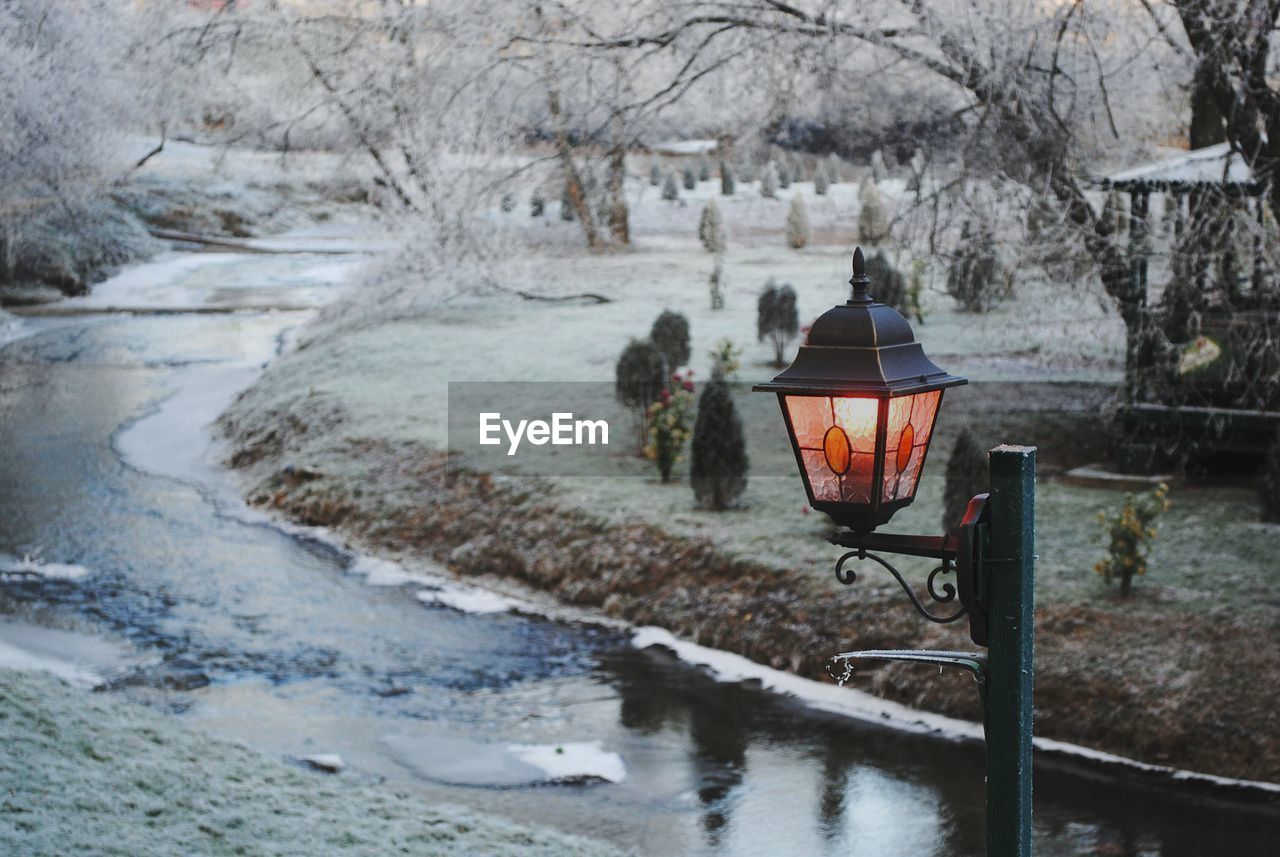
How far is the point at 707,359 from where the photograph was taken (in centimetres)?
1625

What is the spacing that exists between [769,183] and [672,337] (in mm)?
11283

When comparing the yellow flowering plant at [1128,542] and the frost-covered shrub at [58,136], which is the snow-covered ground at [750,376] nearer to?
the yellow flowering plant at [1128,542]

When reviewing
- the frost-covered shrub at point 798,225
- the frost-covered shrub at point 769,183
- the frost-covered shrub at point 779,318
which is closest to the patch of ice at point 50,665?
the frost-covered shrub at point 779,318

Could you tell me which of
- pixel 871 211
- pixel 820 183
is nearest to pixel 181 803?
pixel 871 211

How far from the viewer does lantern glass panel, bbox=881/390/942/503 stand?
8.60ft

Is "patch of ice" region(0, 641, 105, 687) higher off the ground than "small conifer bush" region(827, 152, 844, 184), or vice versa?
"small conifer bush" region(827, 152, 844, 184)

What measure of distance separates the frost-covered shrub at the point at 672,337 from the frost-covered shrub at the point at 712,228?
799cm

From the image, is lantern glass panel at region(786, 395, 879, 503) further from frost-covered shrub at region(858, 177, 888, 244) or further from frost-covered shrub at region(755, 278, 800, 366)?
frost-covered shrub at region(858, 177, 888, 244)

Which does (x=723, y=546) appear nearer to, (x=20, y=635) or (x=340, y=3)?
(x=20, y=635)

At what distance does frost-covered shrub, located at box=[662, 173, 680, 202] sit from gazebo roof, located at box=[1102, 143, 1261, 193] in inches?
620

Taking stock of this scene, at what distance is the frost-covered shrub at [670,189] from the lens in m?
25.2

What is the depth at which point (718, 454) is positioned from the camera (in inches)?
416

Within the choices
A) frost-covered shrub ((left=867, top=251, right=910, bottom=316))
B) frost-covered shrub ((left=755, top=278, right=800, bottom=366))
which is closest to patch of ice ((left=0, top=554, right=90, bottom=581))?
frost-covered shrub ((left=755, top=278, right=800, bottom=366))

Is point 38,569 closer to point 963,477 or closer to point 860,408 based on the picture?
point 963,477
